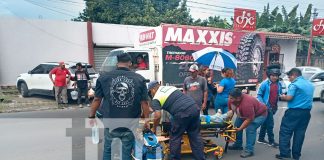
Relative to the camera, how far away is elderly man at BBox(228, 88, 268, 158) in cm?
537

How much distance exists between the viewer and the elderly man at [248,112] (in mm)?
5371

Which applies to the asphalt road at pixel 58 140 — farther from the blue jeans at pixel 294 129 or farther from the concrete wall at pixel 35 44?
the concrete wall at pixel 35 44

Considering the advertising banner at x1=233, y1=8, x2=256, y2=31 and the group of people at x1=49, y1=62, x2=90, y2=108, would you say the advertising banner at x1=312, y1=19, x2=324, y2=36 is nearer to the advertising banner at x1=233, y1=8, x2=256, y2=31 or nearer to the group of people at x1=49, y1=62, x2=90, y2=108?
the advertising banner at x1=233, y1=8, x2=256, y2=31

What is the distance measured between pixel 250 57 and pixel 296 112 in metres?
7.53

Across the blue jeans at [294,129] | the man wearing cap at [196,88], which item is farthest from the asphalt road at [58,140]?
the man wearing cap at [196,88]

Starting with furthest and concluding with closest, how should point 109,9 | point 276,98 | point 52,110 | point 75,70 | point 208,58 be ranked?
point 109,9 < point 75,70 < point 52,110 < point 208,58 < point 276,98

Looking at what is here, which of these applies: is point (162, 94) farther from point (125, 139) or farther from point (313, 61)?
point (313, 61)

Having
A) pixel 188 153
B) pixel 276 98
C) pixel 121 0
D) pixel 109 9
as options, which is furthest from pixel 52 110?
pixel 121 0

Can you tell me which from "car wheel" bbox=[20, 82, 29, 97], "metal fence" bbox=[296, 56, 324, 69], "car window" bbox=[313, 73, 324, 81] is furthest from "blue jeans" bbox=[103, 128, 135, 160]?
"metal fence" bbox=[296, 56, 324, 69]

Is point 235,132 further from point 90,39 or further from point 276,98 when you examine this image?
point 90,39

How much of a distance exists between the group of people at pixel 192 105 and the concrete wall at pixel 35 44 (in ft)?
37.5

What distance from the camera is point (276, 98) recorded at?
21.0 feet

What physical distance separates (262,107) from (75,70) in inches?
311

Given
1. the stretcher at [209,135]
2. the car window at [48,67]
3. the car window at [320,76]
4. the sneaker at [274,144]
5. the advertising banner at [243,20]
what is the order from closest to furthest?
the stretcher at [209,135]
the sneaker at [274,144]
the car window at [48,67]
the car window at [320,76]
the advertising banner at [243,20]
